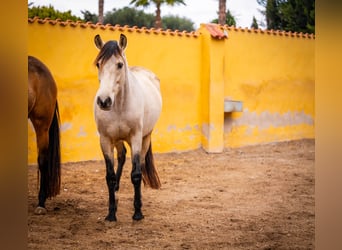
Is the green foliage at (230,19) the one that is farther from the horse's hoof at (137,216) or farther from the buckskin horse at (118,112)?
the horse's hoof at (137,216)

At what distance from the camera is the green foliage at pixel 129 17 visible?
1533cm

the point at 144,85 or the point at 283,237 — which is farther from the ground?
the point at 144,85

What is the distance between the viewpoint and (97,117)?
296 centimetres

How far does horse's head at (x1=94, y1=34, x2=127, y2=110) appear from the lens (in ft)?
8.49

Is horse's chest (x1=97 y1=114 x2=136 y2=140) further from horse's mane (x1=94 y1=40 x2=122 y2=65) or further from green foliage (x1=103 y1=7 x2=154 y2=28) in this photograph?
green foliage (x1=103 y1=7 x2=154 y2=28)

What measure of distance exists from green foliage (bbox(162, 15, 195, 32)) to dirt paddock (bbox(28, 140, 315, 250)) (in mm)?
13827

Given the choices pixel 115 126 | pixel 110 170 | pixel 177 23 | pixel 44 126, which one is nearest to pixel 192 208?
pixel 110 170

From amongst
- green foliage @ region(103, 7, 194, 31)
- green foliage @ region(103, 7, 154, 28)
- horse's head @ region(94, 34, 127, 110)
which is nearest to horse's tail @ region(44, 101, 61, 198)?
horse's head @ region(94, 34, 127, 110)

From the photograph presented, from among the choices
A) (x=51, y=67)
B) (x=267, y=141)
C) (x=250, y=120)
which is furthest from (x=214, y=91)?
(x=51, y=67)

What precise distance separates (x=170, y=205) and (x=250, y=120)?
2.94 meters

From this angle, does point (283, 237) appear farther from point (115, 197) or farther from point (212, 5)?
point (212, 5)

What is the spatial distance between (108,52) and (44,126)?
0.84 meters

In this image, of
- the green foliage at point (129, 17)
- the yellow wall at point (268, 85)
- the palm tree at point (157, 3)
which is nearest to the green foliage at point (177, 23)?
the green foliage at point (129, 17)

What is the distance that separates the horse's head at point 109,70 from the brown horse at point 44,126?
2.05 feet
